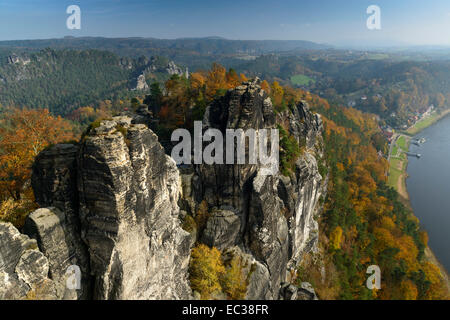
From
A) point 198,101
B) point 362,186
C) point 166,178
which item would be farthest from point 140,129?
point 362,186

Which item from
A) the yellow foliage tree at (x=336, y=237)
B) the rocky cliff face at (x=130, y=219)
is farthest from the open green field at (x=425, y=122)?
the rocky cliff face at (x=130, y=219)

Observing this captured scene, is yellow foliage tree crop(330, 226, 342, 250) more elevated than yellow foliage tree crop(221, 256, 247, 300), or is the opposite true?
yellow foliage tree crop(221, 256, 247, 300)

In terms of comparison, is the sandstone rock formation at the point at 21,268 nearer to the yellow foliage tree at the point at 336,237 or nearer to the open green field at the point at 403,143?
the yellow foliage tree at the point at 336,237

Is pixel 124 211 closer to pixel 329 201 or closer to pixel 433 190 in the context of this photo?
pixel 329 201

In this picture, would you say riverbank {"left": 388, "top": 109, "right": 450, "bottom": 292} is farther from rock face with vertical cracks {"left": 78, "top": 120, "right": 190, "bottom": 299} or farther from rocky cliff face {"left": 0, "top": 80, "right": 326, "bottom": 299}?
rock face with vertical cracks {"left": 78, "top": 120, "right": 190, "bottom": 299}

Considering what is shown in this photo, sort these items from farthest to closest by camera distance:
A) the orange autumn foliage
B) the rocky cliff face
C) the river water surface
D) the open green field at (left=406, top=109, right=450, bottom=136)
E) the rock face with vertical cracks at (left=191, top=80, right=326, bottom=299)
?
the open green field at (left=406, top=109, right=450, bottom=136), the river water surface, the rock face with vertical cracks at (left=191, top=80, right=326, bottom=299), the orange autumn foliage, the rocky cliff face

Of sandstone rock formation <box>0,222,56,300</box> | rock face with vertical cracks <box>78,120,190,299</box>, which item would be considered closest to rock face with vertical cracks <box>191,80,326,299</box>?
rock face with vertical cracks <box>78,120,190,299</box>
